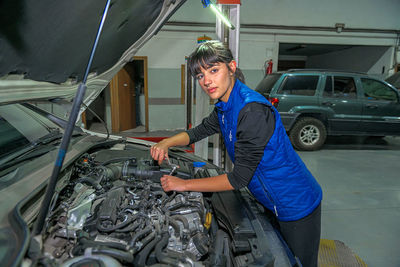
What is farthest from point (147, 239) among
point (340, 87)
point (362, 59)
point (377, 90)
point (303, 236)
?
point (362, 59)

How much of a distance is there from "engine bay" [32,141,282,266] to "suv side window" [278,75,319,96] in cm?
398

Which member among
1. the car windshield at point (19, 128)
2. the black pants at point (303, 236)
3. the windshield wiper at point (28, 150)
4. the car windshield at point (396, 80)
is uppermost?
the car windshield at point (396, 80)

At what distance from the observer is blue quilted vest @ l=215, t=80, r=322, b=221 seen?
1.30 meters

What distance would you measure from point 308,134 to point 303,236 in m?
4.20

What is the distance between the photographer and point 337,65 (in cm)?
1127

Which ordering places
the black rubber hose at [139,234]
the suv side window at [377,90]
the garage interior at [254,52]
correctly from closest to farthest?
1. the black rubber hose at [139,234]
2. the suv side window at [377,90]
3. the garage interior at [254,52]

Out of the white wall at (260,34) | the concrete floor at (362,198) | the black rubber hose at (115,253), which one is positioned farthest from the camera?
the white wall at (260,34)

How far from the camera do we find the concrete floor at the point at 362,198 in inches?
91.0

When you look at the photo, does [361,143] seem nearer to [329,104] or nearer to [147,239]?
[329,104]

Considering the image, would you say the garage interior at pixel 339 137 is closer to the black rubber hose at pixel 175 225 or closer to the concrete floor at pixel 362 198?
the concrete floor at pixel 362 198

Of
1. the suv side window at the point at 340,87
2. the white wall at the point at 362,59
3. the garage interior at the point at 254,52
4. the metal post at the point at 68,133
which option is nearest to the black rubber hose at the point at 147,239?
the metal post at the point at 68,133

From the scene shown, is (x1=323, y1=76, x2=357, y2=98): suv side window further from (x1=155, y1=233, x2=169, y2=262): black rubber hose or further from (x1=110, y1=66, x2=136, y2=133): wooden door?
(x1=110, y1=66, x2=136, y2=133): wooden door

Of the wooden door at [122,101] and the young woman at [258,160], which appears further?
the wooden door at [122,101]

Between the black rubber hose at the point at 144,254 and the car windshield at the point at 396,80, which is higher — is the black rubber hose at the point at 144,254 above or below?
below
